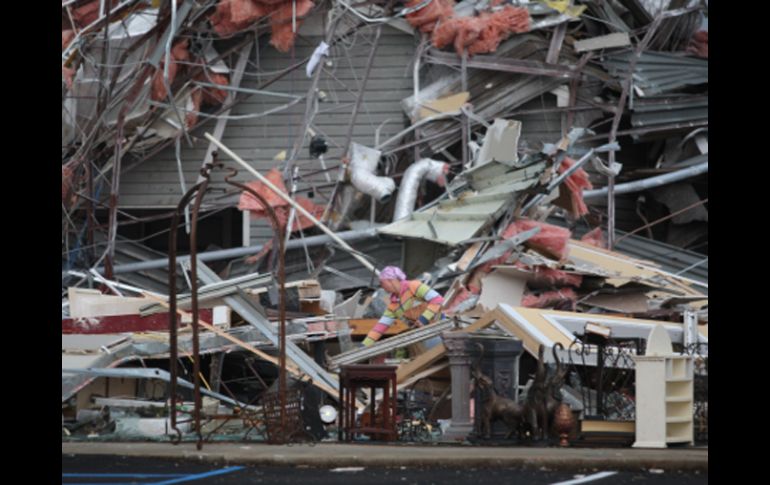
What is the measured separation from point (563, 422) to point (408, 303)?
4055 mm

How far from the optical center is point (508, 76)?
2200 centimetres

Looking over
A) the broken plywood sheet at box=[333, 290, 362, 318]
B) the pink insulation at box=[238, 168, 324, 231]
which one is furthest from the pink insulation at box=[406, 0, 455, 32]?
the broken plywood sheet at box=[333, 290, 362, 318]

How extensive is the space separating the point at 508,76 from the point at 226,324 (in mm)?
8269

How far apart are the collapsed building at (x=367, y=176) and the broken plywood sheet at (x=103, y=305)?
29 mm

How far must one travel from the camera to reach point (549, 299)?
58.2 ft

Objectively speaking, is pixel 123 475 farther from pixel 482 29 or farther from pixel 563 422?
pixel 482 29

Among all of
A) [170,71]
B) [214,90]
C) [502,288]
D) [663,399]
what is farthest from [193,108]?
[663,399]

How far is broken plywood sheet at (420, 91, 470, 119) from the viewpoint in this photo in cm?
2148

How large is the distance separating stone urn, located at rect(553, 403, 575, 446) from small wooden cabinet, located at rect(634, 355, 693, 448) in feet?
1.99

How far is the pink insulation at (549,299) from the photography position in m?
17.7
